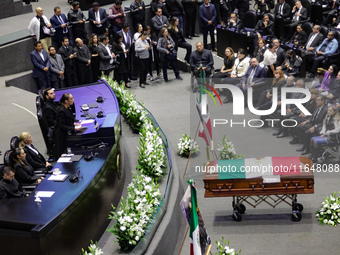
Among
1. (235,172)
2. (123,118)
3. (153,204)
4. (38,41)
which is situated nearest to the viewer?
(153,204)

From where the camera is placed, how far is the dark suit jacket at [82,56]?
16016 mm

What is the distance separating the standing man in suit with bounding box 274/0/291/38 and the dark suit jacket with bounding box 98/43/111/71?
5.77 m

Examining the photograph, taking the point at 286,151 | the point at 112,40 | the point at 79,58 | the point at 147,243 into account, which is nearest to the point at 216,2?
the point at 112,40

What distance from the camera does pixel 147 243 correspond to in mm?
8602

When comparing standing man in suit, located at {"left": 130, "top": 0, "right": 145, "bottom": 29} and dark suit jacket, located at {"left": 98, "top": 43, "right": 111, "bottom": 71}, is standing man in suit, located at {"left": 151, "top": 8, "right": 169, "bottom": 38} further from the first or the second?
dark suit jacket, located at {"left": 98, "top": 43, "right": 111, "bottom": 71}

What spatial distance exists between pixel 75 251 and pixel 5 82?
8.99 meters

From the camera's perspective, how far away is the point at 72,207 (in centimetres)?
833

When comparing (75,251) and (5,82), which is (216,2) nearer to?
(5,82)

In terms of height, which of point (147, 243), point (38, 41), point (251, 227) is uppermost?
point (38, 41)

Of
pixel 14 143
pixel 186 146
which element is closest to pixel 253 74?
pixel 186 146

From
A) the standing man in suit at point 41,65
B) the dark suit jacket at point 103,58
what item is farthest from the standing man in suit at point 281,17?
the standing man in suit at point 41,65

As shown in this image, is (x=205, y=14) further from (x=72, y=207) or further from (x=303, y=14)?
(x=72, y=207)

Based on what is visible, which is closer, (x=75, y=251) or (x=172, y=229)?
(x=75, y=251)

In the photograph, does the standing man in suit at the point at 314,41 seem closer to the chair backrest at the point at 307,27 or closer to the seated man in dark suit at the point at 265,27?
Answer: the chair backrest at the point at 307,27
